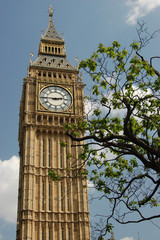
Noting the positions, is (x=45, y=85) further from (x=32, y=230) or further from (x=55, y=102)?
(x=32, y=230)

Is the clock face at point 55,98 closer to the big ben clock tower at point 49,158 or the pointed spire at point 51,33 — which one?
the big ben clock tower at point 49,158

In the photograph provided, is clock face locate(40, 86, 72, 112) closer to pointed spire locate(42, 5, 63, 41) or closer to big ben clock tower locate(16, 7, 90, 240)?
big ben clock tower locate(16, 7, 90, 240)

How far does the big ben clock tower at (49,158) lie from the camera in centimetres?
3550

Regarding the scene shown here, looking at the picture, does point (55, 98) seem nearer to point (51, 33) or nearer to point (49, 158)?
point (49, 158)

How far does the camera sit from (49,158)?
39.9 meters

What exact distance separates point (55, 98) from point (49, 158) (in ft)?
25.6

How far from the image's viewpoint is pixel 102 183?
1402cm

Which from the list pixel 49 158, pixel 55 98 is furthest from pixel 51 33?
pixel 49 158

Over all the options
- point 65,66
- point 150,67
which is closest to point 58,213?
point 65,66

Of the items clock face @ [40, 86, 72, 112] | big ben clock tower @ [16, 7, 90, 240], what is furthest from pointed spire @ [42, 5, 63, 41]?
clock face @ [40, 86, 72, 112]

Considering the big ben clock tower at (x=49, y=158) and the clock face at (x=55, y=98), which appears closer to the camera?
the big ben clock tower at (x=49, y=158)

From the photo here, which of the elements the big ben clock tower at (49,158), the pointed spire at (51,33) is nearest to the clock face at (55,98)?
the big ben clock tower at (49,158)

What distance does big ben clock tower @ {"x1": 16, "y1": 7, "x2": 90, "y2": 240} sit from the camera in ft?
116

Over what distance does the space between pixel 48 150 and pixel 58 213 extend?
7.48 metres
